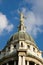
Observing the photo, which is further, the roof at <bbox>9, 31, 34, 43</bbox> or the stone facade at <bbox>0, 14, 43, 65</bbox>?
the roof at <bbox>9, 31, 34, 43</bbox>

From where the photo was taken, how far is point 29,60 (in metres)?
92.1

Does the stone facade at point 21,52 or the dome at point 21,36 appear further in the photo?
the dome at point 21,36

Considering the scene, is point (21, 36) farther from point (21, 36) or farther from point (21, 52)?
point (21, 52)

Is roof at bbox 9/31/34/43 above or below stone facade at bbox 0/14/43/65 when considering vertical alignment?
above

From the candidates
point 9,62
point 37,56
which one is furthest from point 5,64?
point 37,56

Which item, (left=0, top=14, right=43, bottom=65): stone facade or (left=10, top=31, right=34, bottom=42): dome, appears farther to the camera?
(left=10, top=31, right=34, bottom=42): dome

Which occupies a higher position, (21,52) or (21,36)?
(21,36)

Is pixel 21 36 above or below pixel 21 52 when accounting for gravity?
above

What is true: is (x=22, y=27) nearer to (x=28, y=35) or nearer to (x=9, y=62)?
(x=28, y=35)

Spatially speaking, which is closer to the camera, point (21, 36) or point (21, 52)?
point (21, 52)

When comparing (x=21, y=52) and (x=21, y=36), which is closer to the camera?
(x=21, y=52)

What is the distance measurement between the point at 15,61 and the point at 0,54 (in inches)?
210

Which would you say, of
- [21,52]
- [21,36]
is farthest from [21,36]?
[21,52]

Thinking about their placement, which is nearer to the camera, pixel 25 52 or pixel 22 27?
pixel 25 52
